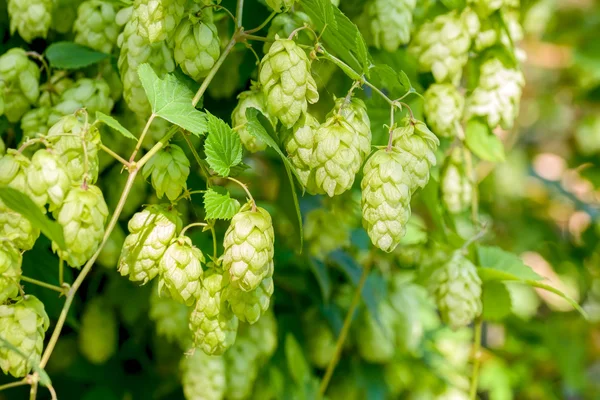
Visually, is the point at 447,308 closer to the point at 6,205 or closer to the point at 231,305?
the point at 231,305

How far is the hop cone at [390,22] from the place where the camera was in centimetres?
147

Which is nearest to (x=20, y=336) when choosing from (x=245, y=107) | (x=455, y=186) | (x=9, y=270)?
(x=9, y=270)

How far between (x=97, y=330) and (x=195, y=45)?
1.03 meters

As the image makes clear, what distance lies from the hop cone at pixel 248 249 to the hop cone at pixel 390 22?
1.99 feet

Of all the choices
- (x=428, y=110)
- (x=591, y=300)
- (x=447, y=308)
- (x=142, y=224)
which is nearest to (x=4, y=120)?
(x=142, y=224)

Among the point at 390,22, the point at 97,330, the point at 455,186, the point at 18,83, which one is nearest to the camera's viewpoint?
the point at 18,83

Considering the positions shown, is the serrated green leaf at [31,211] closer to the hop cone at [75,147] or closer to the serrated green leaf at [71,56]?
the hop cone at [75,147]

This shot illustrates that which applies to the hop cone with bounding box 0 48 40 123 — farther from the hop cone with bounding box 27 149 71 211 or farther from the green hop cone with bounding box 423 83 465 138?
the green hop cone with bounding box 423 83 465 138

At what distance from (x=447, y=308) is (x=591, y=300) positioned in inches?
69.5

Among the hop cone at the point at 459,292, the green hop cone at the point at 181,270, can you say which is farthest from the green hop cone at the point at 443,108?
the green hop cone at the point at 181,270

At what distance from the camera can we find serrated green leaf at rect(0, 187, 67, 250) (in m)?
0.90

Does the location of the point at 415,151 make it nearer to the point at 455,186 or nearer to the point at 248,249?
the point at 248,249

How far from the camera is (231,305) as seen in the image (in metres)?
1.08

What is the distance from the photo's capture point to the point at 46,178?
37.3 inches
